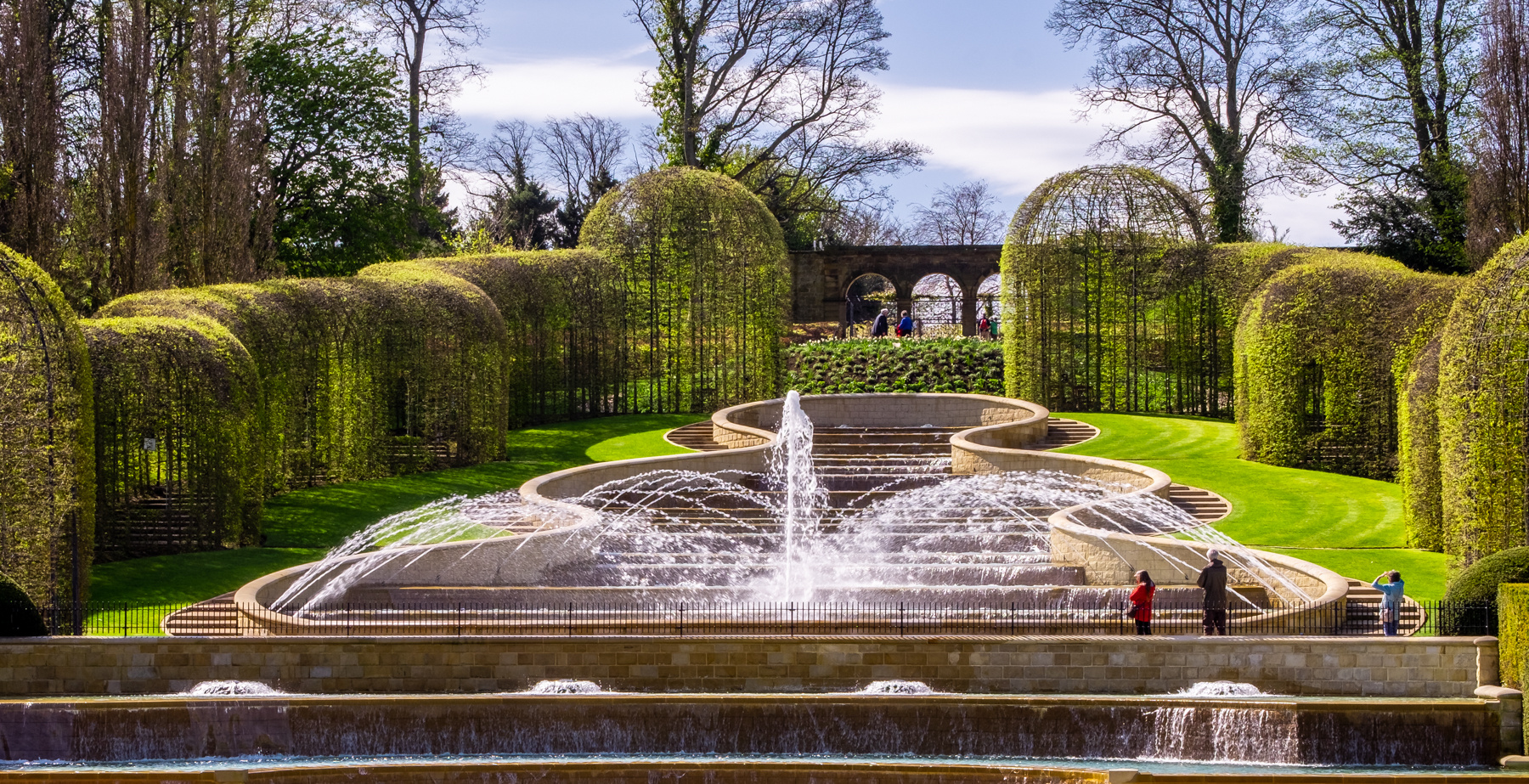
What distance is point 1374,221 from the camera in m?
39.6

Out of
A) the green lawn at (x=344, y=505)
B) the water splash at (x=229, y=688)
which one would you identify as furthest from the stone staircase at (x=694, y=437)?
the water splash at (x=229, y=688)

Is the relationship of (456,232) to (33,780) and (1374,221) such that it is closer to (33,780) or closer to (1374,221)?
(1374,221)

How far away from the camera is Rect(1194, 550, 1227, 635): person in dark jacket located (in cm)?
1609

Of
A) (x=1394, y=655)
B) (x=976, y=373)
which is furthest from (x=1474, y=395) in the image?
(x=976, y=373)

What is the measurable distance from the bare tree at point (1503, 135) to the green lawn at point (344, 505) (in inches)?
717

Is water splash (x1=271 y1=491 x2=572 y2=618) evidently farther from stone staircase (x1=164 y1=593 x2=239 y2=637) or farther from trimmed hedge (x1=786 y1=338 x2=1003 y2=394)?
trimmed hedge (x1=786 y1=338 x2=1003 y2=394)

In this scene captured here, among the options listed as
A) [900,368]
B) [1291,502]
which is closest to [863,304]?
[900,368]

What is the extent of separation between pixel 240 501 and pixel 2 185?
7470 millimetres

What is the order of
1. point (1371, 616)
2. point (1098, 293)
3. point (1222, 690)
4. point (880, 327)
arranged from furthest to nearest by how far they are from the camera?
point (880, 327) < point (1098, 293) < point (1371, 616) < point (1222, 690)

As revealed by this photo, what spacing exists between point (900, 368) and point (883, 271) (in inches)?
557

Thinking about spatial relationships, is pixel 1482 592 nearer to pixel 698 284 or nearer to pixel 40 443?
pixel 40 443

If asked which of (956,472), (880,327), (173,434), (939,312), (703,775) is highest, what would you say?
(939,312)

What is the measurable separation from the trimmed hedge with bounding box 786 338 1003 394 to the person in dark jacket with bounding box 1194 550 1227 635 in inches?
914

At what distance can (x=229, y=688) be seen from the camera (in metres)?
15.0
